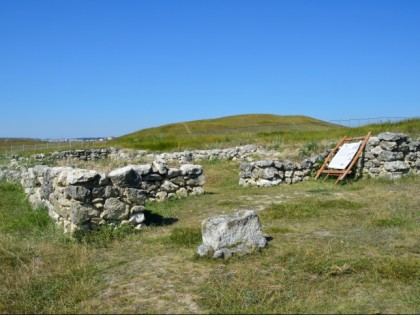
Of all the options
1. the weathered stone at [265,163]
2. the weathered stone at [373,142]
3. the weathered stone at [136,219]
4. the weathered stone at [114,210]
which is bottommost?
the weathered stone at [136,219]

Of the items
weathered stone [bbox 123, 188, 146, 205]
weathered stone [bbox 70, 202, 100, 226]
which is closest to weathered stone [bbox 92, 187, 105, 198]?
weathered stone [bbox 70, 202, 100, 226]

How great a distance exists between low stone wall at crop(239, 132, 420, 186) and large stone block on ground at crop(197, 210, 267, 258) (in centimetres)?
843

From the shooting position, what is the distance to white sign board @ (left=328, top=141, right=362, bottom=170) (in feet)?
50.2

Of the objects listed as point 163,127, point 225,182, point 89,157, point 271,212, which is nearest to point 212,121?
point 163,127

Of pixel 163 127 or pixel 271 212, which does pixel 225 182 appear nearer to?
pixel 271 212

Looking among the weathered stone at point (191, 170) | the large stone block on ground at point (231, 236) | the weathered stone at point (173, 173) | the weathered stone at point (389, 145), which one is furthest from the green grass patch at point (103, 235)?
the weathered stone at point (389, 145)

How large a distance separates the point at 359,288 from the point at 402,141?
12.4 m

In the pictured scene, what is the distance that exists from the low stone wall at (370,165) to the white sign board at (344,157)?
45 cm

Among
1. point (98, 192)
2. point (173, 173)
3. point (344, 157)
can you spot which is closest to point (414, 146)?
point (344, 157)

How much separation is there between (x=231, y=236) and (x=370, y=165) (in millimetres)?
10975

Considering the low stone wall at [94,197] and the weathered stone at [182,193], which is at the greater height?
the low stone wall at [94,197]

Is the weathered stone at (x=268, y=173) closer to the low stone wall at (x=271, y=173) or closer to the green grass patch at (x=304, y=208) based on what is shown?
the low stone wall at (x=271, y=173)

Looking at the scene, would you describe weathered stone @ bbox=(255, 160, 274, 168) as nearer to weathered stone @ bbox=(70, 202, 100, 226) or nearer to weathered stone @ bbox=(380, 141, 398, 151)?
weathered stone @ bbox=(380, 141, 398, 151)

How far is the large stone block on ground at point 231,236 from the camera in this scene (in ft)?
20.8
